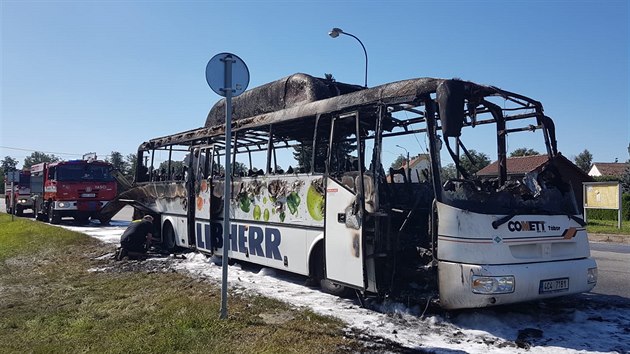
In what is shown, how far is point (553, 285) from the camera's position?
603 cm

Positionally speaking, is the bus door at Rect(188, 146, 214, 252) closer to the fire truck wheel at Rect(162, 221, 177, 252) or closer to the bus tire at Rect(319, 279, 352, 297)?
the fire truck wheel at Rect(162, 221, 177, 252)

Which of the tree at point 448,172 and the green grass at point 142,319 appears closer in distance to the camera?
the green grass at point 142,319

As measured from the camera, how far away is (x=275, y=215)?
8.76 meters

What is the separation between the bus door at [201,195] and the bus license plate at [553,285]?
6834 millimetres

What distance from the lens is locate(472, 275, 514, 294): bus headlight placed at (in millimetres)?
5613

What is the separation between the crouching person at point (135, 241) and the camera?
11836mm

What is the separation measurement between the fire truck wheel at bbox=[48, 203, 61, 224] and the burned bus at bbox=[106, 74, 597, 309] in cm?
1628

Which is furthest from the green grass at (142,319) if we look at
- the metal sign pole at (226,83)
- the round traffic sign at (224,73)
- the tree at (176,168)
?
the tree at (176,168)

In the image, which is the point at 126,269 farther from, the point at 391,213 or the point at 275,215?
the point at 391,213

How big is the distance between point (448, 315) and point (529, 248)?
1.31m

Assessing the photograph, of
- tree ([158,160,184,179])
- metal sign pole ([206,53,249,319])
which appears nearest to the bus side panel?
metal sign pole ([206,53,249,319])

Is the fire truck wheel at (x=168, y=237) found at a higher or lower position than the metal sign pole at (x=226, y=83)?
lower

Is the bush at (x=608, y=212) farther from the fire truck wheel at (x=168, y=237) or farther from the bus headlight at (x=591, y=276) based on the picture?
the bus headlight at (x=591, y=276)

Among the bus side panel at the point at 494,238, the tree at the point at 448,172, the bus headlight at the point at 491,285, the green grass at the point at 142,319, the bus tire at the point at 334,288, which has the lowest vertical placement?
the green grass at the point at 142,319
